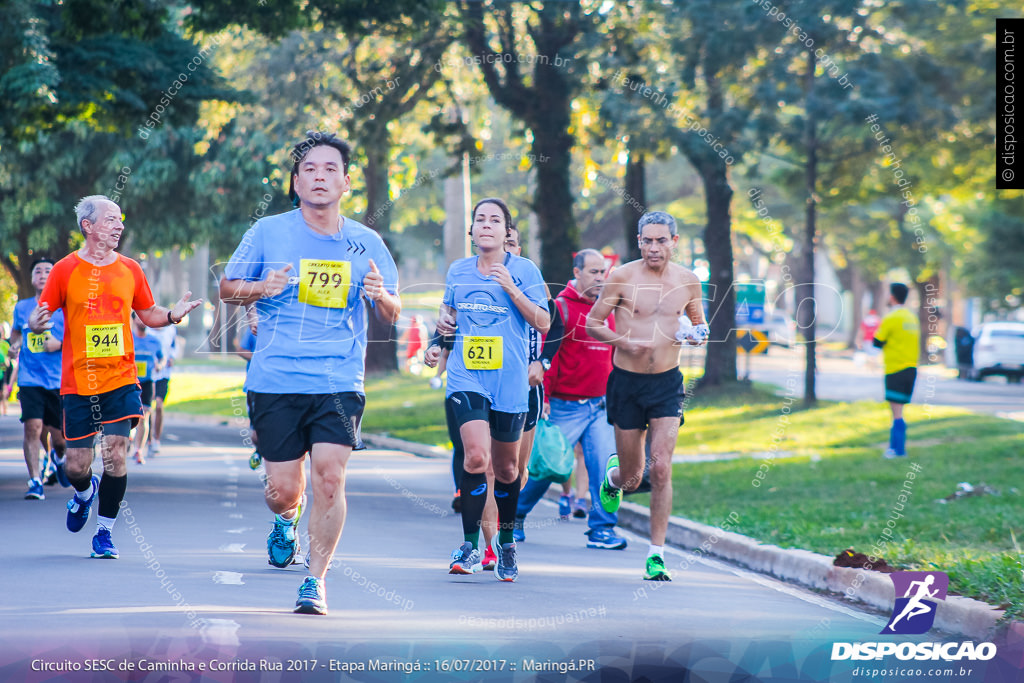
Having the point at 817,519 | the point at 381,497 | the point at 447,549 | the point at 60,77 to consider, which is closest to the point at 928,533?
the point at 817,519

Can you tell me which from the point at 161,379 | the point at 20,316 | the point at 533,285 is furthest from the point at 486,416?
the point at 161,379

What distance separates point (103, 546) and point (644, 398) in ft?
11.1

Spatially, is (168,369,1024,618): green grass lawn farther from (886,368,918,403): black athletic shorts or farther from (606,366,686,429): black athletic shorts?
(606,366,686,429): black athletic shorts

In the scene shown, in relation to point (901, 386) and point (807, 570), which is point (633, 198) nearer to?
point (901, 386)

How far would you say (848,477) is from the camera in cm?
1454

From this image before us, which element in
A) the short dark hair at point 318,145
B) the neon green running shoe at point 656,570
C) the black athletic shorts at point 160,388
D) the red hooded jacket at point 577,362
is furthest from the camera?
the black athletic shorts at point 160,388

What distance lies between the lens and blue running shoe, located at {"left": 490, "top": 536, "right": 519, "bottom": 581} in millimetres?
8070

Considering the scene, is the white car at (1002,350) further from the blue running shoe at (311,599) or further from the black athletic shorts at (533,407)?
the blue running shoe at (311,599)

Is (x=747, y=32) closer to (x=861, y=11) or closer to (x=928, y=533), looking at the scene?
(x=861, y=11)

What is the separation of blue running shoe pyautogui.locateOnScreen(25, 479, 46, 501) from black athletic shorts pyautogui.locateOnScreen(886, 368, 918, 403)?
9.55 metres

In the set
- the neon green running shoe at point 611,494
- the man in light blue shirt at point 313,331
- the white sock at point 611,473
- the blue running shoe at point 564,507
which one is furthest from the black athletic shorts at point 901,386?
the man in light blue shirt at point 313,331

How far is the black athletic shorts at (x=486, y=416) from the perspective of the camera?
7672 millimetres

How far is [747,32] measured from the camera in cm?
2217

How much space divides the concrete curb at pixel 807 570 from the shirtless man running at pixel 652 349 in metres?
1.10
